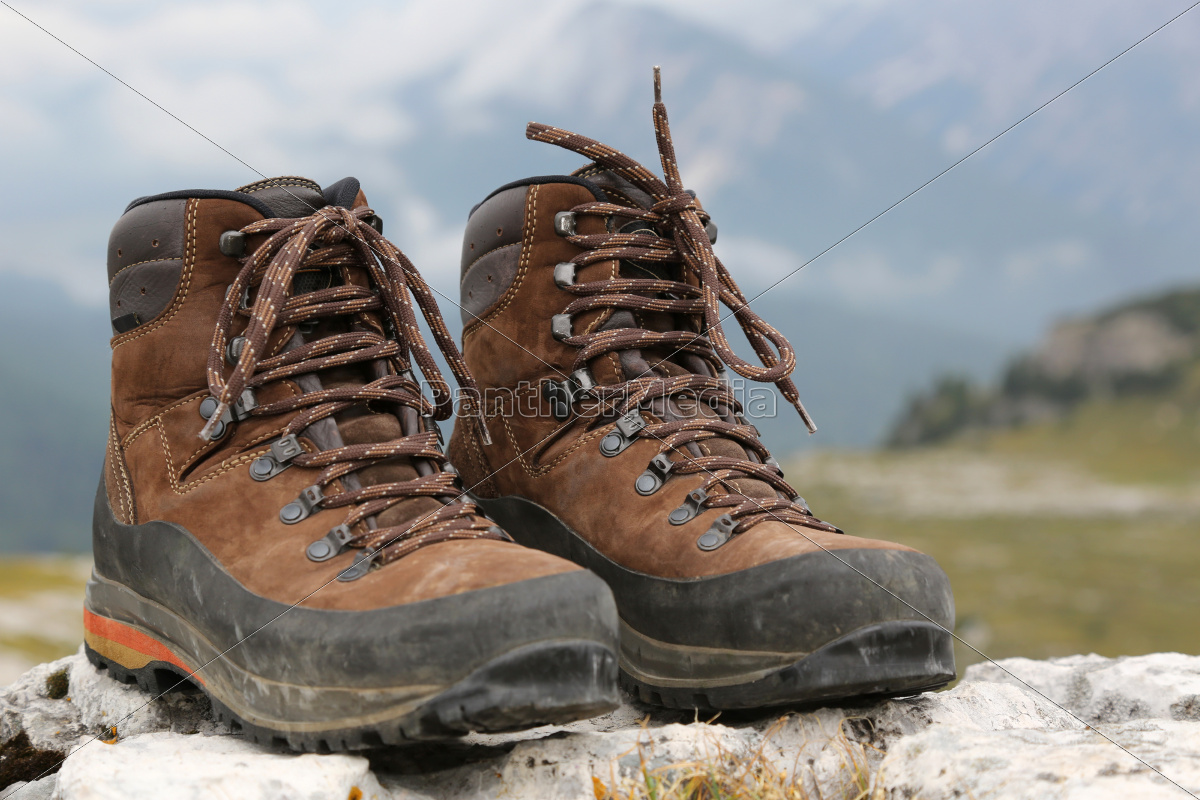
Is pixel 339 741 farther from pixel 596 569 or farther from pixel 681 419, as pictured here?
pixel 681 419

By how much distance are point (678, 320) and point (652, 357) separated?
21 centimetres

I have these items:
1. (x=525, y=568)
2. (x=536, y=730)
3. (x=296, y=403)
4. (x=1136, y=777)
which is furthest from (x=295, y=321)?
(x=1136, y=777)

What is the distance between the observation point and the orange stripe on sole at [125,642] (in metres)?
2.72

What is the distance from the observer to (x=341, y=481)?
252 cm

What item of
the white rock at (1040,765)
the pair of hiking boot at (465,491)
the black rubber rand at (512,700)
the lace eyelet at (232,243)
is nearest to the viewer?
the white rock at (1040,765)

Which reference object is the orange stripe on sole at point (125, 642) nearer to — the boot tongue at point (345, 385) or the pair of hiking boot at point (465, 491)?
the pair of hiking boot at point (465, 491)

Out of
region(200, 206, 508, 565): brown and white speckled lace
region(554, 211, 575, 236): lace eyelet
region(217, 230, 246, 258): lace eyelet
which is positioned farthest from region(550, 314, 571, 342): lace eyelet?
region(217, 230, 246, 258): lace eyelet

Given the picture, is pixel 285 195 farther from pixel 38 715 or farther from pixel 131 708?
pixel 38 715

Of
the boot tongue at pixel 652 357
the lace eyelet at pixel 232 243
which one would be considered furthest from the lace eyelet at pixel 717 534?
the lace eyelet at pixel 232 243

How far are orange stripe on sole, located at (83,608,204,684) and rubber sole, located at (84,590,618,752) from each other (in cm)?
40

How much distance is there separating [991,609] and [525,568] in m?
42.9

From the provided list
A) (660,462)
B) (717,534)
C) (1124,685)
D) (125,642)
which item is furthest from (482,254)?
(1124,685)

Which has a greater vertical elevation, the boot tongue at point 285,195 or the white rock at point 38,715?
the boot tongue at point 285,195

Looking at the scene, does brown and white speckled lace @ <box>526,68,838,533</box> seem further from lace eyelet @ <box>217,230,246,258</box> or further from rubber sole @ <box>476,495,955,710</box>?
lace eyelet @ <box>217,230,246,258</box>
